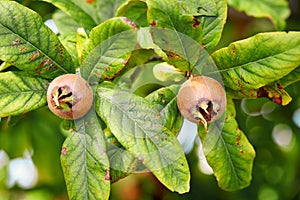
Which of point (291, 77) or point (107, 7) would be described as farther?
Answer: point (107, 7)

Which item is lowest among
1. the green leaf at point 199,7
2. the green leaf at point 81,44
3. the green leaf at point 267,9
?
the green leaf at point 267,9

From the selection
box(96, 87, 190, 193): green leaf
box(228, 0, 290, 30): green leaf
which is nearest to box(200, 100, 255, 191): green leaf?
box(96, 87, 190, 193): green leaf

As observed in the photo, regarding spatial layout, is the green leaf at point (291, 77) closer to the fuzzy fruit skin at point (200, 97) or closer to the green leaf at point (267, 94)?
the green leaf at point (267, 94)

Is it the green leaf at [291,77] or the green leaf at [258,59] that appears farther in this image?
the green leaf at [291,77]

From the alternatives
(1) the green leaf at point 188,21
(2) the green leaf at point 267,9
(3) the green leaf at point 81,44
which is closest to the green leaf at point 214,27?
(1) the green leaf at point 188,21

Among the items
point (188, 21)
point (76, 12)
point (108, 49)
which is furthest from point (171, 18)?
point (76, 12)

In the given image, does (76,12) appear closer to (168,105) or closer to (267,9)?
(168,105)

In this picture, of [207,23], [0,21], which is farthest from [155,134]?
[0,21]

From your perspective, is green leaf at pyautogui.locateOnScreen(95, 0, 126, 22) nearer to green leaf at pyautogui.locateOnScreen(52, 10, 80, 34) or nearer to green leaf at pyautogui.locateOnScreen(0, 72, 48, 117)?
green leaf at pyautogui.locateOnScreen(52, 10, 80, 34)
